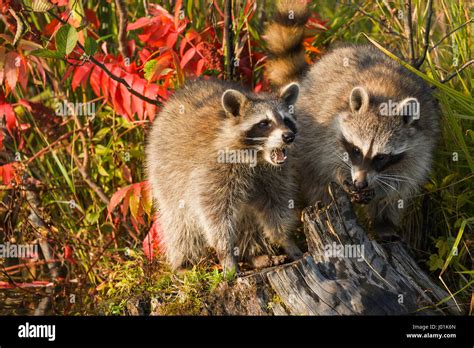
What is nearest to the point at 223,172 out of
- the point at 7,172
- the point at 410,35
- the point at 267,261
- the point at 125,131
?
the point at 267,261

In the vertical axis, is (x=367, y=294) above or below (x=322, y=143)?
below

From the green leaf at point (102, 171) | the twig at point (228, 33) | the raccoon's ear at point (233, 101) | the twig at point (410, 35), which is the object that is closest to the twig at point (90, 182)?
the green leaf at point (102, 171)

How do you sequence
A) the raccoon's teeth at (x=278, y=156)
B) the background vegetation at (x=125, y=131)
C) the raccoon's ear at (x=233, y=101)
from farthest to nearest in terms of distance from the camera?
the background vegetation at (x=125, y=131) < the raccoon's ear at (x=233, y=101) < the raccoon's teeth at (x=278, y=156)

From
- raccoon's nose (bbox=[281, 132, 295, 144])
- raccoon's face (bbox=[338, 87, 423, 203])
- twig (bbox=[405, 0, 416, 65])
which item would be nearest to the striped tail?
twig (bbox=[405, 0, 416, 65])

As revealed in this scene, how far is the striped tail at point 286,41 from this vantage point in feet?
20.1

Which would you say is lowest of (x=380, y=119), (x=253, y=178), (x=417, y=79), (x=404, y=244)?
(x=404, y=244)

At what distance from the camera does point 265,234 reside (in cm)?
550

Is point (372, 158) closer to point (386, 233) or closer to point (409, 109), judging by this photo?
point (409, 109)

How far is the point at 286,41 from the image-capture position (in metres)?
6.12

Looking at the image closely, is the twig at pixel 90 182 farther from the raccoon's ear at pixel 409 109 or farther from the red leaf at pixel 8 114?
the raccoon's ear at pixel 409 109

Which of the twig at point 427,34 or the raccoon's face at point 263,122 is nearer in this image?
the raccoon's face at point 263,122
